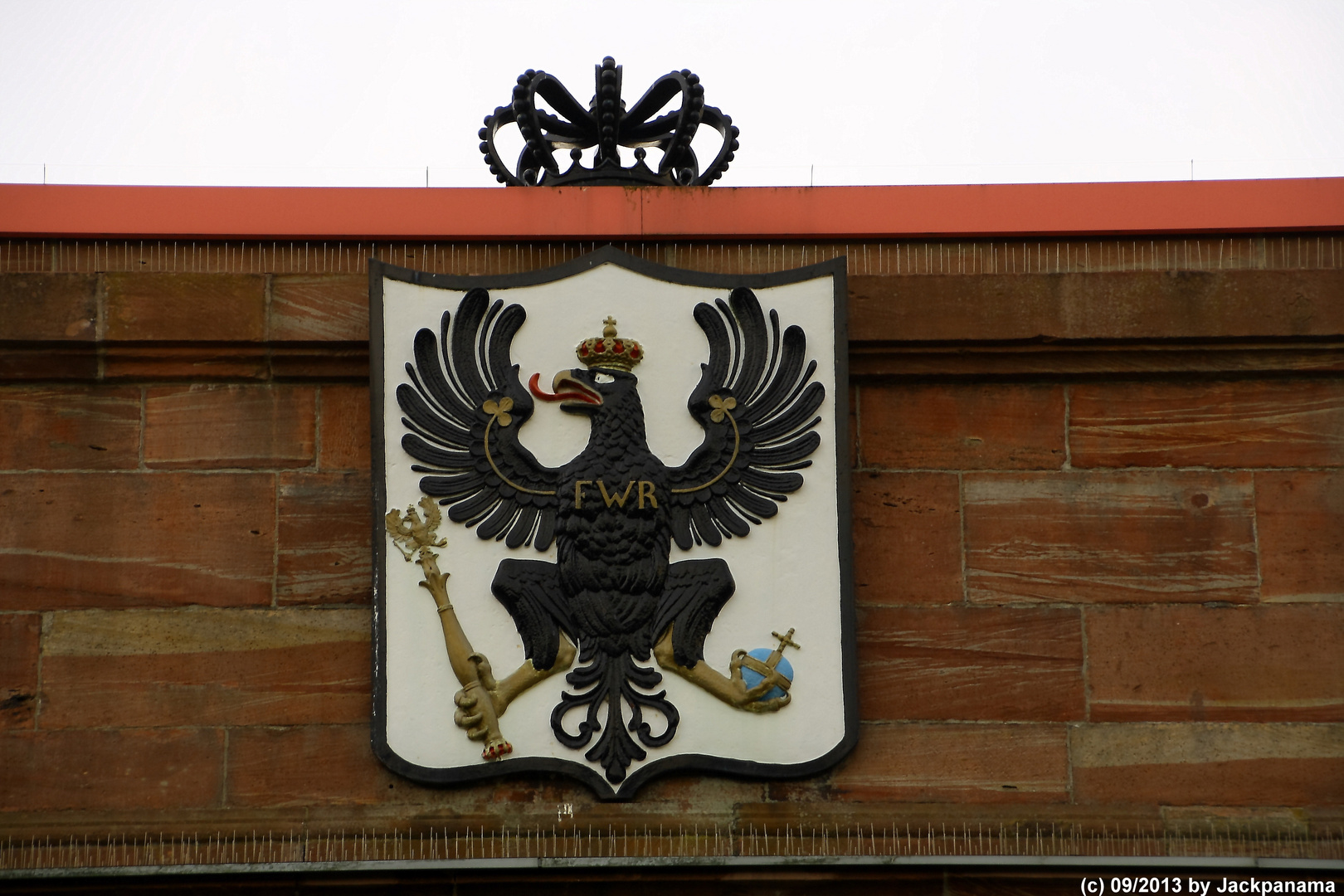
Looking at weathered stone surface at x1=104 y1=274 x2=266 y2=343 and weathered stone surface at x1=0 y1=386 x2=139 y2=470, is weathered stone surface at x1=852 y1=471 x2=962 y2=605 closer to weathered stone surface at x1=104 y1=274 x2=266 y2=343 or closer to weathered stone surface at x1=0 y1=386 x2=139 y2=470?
weathered stone surface at x1=104 y1=274 x2=266 y2=343

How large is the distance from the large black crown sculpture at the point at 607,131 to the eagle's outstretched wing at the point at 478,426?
0.78 m

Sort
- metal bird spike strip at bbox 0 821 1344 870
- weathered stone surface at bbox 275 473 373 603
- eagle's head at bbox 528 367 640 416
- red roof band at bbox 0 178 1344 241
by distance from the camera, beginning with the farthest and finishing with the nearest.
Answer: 1. red roof band at bbox 0 178 1344 241
2. weathered stone surface at bbox 275 473 373 603
3. eagle's head at bbox 528 367 640 416
4. metal bird spike strip at bbox 0 821 1344 870

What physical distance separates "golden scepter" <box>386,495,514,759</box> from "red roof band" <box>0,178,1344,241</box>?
1.12 meters

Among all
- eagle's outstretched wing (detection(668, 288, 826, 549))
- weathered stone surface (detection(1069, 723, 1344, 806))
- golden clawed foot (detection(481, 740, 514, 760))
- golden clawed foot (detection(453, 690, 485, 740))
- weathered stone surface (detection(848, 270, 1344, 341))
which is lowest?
weathered stone surface (detection(1069, 723, 1344, 806))

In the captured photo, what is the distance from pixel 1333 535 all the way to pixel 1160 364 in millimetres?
875

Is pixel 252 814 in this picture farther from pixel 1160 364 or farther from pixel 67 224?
pixel 1160 364

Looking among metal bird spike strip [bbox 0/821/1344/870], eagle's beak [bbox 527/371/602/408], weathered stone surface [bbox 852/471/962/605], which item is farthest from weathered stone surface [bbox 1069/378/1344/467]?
eagle's beak [bbox 527/371/602/408]

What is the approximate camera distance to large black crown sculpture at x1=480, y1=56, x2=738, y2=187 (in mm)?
6074

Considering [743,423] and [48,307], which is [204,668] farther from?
[743,423]

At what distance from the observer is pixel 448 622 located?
5328 millimetres

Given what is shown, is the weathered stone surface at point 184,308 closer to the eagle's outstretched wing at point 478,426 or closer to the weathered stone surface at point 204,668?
the eagle's outstretched wing at point 478,426

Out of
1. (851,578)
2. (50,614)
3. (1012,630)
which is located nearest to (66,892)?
(50,614)

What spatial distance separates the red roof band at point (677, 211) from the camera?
19.1 feet

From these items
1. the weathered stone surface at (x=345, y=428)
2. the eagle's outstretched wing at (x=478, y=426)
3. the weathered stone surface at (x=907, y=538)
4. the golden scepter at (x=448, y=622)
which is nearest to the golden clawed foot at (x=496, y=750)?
the golden scepter at (x=448, y=622)
